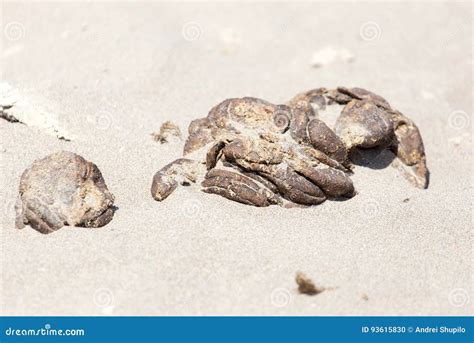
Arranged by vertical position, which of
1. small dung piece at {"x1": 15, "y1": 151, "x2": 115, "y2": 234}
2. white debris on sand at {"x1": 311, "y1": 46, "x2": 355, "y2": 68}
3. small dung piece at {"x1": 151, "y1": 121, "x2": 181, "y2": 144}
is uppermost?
white debris on sand at {"x1": 311, "y1": 46, "x2": 355, "y2": 68}

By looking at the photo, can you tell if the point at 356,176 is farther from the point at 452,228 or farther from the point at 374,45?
the point at 374,45

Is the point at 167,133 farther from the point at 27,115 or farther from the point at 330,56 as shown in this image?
the point at 330,56

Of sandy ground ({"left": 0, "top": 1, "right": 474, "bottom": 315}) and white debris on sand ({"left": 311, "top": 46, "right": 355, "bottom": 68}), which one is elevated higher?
white debris on sand ({"left": 311, "top": 46, "right": 355, "bottom": 68})

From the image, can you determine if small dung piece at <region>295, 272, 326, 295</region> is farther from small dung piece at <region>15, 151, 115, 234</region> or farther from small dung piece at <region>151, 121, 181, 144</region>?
small dung piece at <region>151, 121, 181, 144</region>

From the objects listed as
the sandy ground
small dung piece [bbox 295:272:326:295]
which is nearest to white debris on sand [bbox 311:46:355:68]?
the sandy ground

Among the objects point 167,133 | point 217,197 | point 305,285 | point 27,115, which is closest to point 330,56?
point 167,133

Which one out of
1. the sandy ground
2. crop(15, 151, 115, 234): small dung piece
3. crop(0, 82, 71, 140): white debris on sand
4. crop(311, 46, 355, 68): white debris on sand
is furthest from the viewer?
crop(311, 46, 355, 68): white debris on sand

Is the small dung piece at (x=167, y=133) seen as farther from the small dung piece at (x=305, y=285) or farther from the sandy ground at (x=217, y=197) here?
the small dung piece at (x=305, y=285)
